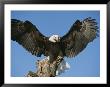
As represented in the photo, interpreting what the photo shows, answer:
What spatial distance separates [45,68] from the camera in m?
1.29

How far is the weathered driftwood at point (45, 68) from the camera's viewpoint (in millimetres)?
1282

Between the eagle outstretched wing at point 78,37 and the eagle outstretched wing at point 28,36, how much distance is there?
0.09 m

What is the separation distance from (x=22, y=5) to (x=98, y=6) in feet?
1.04

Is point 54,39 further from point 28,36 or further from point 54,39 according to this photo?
point 28,36

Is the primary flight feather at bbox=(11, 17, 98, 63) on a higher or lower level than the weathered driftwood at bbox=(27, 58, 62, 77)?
higher

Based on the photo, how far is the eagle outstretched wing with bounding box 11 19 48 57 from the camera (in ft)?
4.23

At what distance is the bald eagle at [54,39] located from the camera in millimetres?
1289

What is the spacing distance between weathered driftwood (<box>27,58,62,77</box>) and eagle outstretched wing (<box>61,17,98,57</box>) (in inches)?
2.5

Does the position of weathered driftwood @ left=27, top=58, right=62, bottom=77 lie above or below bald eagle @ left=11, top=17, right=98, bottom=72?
below

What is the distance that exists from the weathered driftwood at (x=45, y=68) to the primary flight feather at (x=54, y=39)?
17 millimetres

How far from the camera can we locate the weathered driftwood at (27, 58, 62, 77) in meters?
1.28

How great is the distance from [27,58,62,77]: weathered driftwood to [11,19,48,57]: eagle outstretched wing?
4cm

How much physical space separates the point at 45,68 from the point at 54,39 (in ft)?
0.42

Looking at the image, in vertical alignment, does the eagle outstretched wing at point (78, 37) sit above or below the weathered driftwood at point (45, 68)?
above
